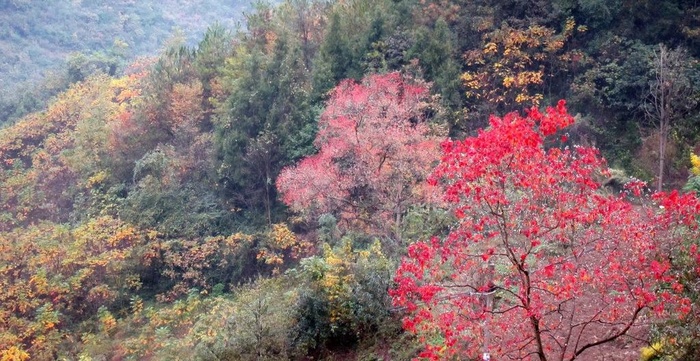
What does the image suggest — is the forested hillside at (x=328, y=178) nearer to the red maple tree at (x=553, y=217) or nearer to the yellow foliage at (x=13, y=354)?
the yellow foliage at (x=13, y=354)

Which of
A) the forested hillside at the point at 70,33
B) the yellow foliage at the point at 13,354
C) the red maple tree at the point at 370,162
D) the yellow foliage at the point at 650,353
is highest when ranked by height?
the forested hillside at the point at 70,33

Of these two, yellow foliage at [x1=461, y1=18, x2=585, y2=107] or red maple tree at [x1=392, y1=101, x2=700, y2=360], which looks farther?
yellow foliage at [x1=461, y1=18, x2=585, y2=107]

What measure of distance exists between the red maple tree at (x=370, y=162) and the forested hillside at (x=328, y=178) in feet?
0.21

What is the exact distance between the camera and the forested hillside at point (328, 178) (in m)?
11.4

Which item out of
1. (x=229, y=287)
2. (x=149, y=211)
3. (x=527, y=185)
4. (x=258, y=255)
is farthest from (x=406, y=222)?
(x=149, y=211)

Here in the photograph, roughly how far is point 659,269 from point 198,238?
16.0 meters

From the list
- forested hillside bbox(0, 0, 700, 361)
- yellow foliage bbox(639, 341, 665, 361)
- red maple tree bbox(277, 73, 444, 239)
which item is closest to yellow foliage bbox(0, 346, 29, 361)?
forested hillside bbox(0, 0, 700, 361)

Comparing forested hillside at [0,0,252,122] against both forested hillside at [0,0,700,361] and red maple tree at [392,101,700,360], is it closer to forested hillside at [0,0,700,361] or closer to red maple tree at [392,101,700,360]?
forested hillside at [0,0,700,361]

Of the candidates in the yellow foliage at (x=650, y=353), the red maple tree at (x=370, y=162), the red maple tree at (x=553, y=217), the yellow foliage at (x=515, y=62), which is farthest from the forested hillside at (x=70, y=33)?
the yellow foliage at (x=650, y=353)

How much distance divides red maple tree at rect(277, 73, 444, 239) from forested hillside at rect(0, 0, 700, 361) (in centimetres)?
6

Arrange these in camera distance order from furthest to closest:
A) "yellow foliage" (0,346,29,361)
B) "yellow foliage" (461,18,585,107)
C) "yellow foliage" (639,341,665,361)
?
1. "yellow foliage" (461,18,585,107)
2. "yellow foliage" (0,346,29,361)
3. "yellow foliage" (639,341,665,361)

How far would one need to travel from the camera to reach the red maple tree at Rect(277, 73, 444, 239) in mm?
15164

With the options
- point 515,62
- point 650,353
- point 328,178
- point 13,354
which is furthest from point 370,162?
point 13,354

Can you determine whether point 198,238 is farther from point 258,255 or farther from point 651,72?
point 651,72
